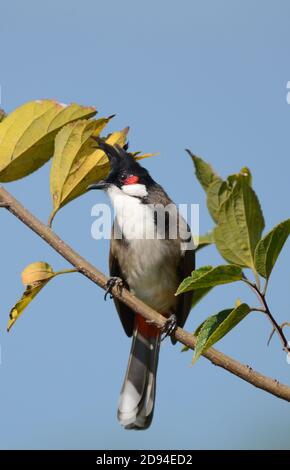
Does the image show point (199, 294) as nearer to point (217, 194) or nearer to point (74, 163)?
point (74, 163)

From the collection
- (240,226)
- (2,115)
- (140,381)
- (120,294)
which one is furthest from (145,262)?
(240,226)

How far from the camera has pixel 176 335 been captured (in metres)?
→ 1.50

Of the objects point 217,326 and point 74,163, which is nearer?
point 217,326

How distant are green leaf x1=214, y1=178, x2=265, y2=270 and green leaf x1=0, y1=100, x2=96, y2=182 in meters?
0.55

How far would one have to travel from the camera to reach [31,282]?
161 cm

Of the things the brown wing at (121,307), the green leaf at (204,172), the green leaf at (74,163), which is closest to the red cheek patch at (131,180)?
the brown wing at (121,307)

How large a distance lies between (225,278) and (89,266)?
0.30 metres

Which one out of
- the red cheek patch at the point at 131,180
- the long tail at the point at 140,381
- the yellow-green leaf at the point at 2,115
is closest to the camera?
the yellow-green leaf at the point at 2,115

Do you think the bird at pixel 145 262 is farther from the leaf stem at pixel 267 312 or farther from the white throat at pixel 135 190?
the leaf stem at pixel 267 312

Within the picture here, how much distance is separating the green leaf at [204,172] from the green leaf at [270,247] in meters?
0.15

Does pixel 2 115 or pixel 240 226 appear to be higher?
pixel 2 115

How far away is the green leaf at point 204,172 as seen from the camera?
1.21 meters

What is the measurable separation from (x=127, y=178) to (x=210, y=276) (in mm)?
1580

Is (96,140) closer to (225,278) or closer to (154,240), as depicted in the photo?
(225,278)
